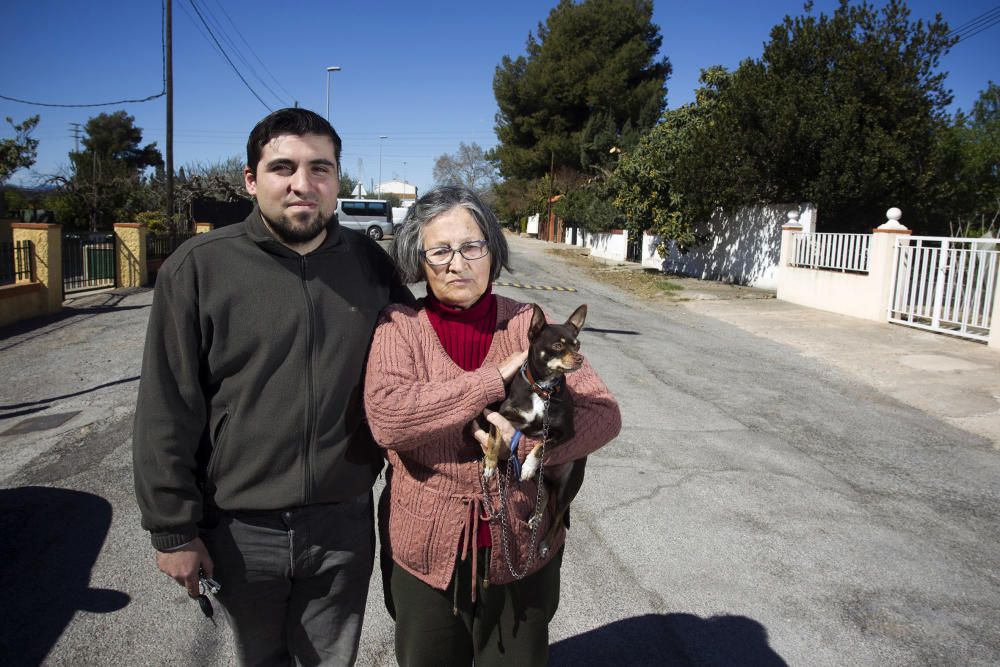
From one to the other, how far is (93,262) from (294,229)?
1631cm

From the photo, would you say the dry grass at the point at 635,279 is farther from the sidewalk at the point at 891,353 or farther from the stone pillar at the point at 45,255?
the stone pillar at the point at 45,255

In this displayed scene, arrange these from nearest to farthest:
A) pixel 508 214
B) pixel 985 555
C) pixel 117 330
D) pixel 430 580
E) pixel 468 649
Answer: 1. pixel 430 580
2. pixel 468 649
3. pixel 985 555
4. pixel 117 330
5. pixel 508 214

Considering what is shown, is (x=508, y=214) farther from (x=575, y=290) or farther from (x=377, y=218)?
(x=575, y=290)

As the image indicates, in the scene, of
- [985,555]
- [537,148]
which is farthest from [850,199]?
[537,148]

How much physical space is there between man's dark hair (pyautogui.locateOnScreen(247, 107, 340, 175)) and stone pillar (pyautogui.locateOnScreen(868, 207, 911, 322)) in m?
13.1

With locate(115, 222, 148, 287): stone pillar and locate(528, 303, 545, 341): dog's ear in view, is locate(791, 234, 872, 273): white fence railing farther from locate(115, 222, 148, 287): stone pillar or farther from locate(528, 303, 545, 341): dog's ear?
locate(115, 222, 148, 287): stone pillar

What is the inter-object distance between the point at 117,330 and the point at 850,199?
17.0 m

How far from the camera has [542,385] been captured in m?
1.73

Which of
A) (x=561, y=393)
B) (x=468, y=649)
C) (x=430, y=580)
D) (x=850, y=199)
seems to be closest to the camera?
(x=561, y=393)

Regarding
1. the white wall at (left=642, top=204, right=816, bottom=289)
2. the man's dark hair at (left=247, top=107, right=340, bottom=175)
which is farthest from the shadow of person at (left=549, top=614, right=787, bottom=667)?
the white wall at (left=642, top=204, right=816, bottom=289)

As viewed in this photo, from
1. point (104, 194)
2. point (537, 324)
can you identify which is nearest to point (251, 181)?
point (537, 324)

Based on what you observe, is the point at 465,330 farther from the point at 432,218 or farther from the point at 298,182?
the point at 298,182

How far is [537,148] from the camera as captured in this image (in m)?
42.6

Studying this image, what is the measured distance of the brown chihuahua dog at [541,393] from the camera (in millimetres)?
1709
